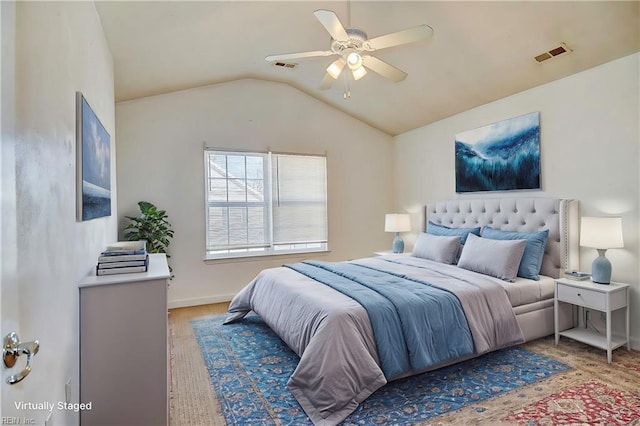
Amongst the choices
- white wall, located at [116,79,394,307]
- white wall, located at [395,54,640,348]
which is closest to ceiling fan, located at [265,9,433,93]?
white wall, located at [395,54,640,348]

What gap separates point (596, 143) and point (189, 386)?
4036mm

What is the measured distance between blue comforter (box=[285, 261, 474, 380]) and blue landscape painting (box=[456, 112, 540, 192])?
75.1 inches

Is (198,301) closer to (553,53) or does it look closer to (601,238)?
(601,238)

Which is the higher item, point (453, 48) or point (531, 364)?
point (453, 48)

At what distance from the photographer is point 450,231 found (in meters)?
4.26

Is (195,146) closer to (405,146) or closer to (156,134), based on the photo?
(156,134)

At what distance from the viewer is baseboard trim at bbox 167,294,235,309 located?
4387mm

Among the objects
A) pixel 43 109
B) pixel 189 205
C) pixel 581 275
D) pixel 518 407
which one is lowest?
pixel 518 407

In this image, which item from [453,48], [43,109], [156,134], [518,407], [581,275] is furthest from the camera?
[156,134]

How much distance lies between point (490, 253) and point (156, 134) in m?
4.11

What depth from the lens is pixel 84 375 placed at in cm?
179

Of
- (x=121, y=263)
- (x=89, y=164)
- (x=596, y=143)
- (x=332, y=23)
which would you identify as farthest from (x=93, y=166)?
(x=596, y=143)

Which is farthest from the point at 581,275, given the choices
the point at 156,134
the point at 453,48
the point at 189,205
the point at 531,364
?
the point at 156,134

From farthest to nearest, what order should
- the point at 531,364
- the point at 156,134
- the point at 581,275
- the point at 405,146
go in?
the point at 405,146 → the point at 156,134 → the point at 581,275 → the point at 531,364
